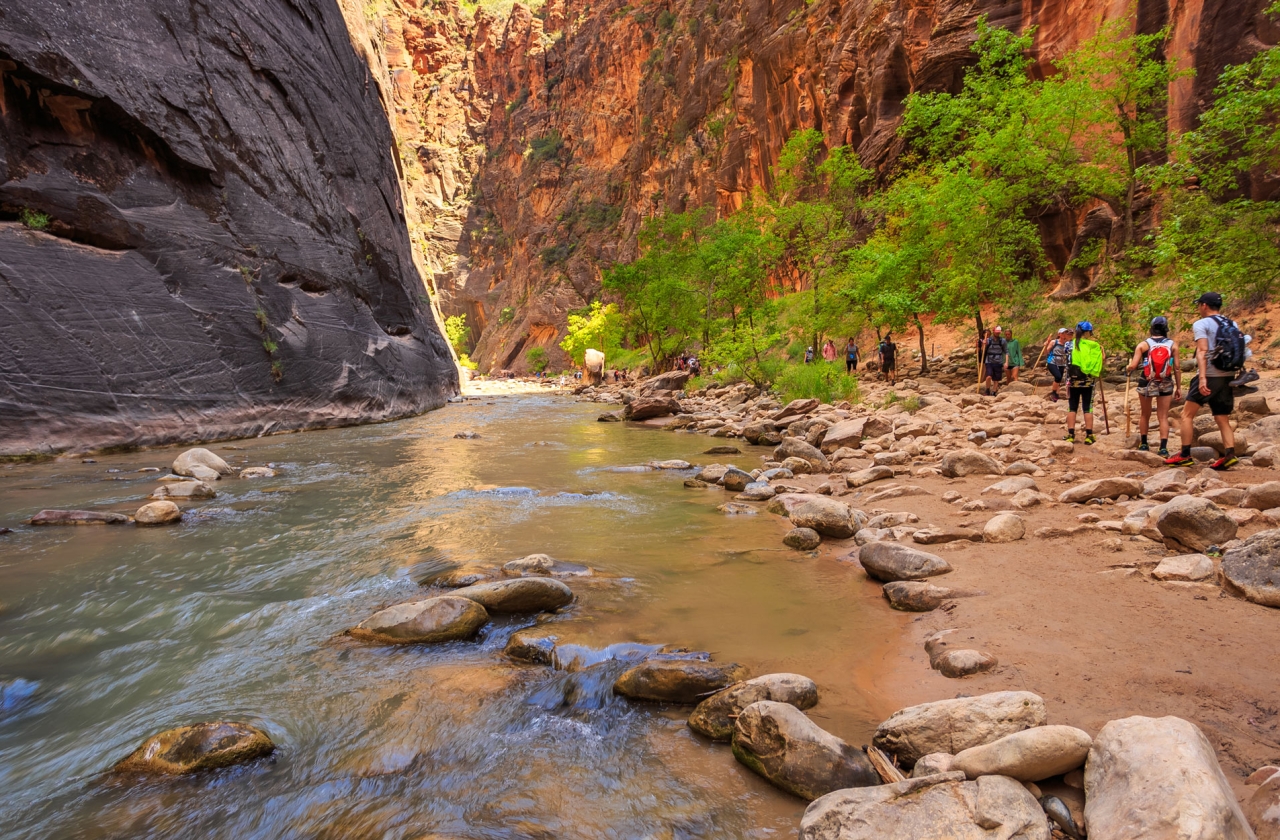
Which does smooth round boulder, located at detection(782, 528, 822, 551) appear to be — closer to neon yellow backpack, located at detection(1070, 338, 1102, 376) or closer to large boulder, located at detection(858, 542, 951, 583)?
large boulder, located at detection(858, 542, 951, 583)

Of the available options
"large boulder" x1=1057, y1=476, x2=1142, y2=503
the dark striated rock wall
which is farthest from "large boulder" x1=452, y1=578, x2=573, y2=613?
the dark striated rock wall

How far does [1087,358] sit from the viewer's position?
8.60 m

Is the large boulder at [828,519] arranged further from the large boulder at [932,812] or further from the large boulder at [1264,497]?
the large boulder at [932,812]

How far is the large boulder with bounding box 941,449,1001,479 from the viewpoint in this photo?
7.61 meters

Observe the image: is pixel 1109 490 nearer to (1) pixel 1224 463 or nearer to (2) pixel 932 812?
(1) pixel 1224 463

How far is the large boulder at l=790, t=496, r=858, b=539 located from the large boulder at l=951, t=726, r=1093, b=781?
378 cm

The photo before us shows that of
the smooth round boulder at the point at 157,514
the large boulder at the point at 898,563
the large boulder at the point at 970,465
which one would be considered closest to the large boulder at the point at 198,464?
the smooth round boulder at the point at 157,514

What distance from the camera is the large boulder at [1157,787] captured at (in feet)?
5.87

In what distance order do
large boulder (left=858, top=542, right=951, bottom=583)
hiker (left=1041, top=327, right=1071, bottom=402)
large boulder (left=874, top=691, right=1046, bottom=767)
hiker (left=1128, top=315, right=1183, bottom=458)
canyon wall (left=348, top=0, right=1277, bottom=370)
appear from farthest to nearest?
canyon wall (left=348, top=0, right=1277, bottom=370) → hiker (left=1041, top=327, right=1071, bottom=402) → hiker (left=1128, top=315, right=1183, bottom=458) → large boulder (left=858, top=542, right=951, bottom=583) → large boulder (left=874, top=691, right=1046, bottom=767)

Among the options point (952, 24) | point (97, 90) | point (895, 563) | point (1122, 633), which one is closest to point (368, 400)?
point (97, 90)

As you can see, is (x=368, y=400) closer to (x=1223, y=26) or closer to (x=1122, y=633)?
(x=1122, y=633)

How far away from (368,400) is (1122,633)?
19122 millimetres

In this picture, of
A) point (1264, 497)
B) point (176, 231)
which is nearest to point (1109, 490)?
point (1264, 497)

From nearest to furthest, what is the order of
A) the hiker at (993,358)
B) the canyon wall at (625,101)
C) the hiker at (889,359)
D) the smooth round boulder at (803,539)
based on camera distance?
the smooth round boulder at (803,539) → the hiker at (993,358) → the hiker at (889,359) → the canyon wall at (625,101)
